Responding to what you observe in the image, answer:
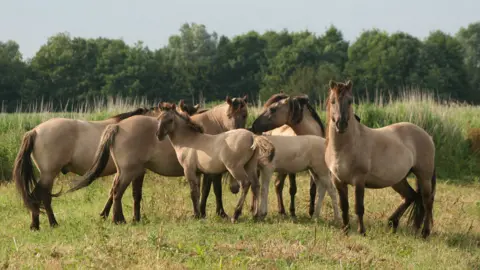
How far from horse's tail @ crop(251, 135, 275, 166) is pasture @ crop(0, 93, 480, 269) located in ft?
3.04

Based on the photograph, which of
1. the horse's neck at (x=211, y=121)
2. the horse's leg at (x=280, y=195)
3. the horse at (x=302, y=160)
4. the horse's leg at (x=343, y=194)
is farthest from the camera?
the horse's neck at (x=211, y=121)

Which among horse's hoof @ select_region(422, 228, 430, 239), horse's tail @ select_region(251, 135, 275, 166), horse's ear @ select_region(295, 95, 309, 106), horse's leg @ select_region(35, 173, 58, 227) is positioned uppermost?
horse's ear @ select_region(295, 95, 309, 106)

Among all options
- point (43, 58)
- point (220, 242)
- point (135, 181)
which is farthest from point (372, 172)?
point (43, 58)

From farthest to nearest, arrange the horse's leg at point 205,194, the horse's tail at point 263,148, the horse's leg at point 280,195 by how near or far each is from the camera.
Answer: the horse's leg at point 280,195 → the horse's leg at point 205,194 → the horse's tail at point 263,148

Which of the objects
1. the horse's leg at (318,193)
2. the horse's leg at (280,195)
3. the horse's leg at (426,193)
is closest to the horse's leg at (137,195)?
the horse's leg at (280,195)

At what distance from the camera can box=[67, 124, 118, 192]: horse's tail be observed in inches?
381

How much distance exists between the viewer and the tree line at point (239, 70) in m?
53.8

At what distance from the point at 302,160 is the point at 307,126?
52.3 inches

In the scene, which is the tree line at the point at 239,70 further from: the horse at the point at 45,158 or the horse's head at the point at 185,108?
the horse at the point at 45,158

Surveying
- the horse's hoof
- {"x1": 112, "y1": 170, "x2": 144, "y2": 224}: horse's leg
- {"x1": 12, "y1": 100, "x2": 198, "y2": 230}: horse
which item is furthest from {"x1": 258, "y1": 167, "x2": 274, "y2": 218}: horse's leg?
{"x1": 12, "y1": 100, "x2": 198, "y2": 230}: horse

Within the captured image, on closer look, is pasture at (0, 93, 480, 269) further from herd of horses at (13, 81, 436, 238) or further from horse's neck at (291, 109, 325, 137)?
horse's neck at (291, 109, 325, 137)

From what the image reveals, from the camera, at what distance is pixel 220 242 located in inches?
318

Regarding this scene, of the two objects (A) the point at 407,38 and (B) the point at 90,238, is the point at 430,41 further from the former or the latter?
(B) the point at 90,238

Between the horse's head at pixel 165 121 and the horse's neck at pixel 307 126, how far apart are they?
250 cm
